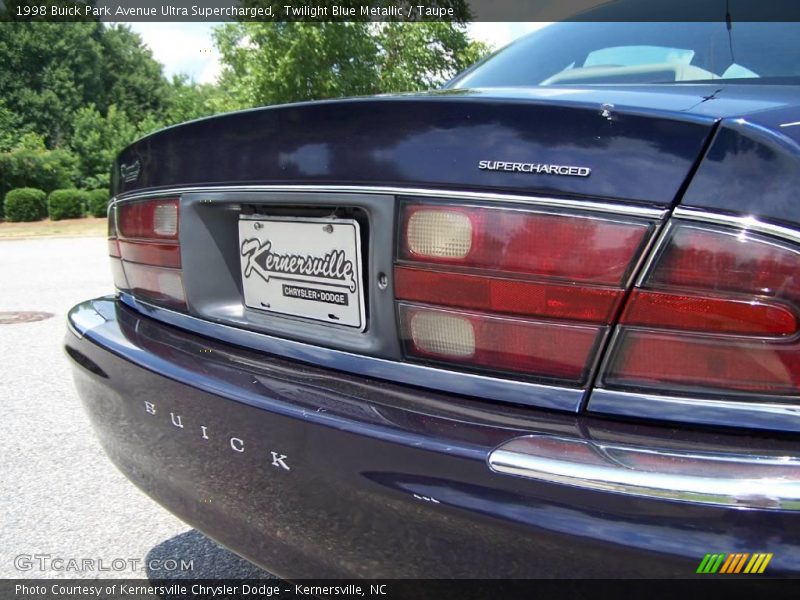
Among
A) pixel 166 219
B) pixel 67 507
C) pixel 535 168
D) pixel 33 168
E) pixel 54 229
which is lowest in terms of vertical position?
pixel 54 229

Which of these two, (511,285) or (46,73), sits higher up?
(46,73)

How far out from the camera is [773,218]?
1.00m

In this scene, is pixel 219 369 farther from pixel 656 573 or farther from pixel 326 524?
pixel 656 573

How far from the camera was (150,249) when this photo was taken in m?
1.90

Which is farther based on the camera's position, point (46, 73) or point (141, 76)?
point (141, 76)

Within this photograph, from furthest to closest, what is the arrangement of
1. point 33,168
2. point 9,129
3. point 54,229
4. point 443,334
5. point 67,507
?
point 9,129 → point 33,168 → point 54,229 → point 67,507 → point 443,334

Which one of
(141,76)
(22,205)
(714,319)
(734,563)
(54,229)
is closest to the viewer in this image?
(734,563)

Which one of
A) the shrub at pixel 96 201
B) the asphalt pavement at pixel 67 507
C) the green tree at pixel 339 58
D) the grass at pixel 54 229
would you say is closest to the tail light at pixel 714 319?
the asphalt pavement at pixel 67 507

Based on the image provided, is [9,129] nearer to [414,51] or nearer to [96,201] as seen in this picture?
[96,201]

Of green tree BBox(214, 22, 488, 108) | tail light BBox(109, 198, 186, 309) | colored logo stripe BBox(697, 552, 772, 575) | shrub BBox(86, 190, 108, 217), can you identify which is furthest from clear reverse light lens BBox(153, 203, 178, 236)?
shrub BBox(86, 190, 108, 217)

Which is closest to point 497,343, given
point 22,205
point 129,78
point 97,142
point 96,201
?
point 22,205

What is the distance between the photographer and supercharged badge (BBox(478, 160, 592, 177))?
1.12 meters

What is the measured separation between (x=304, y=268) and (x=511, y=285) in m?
0.54

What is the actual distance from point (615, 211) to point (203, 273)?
1.07 metres
